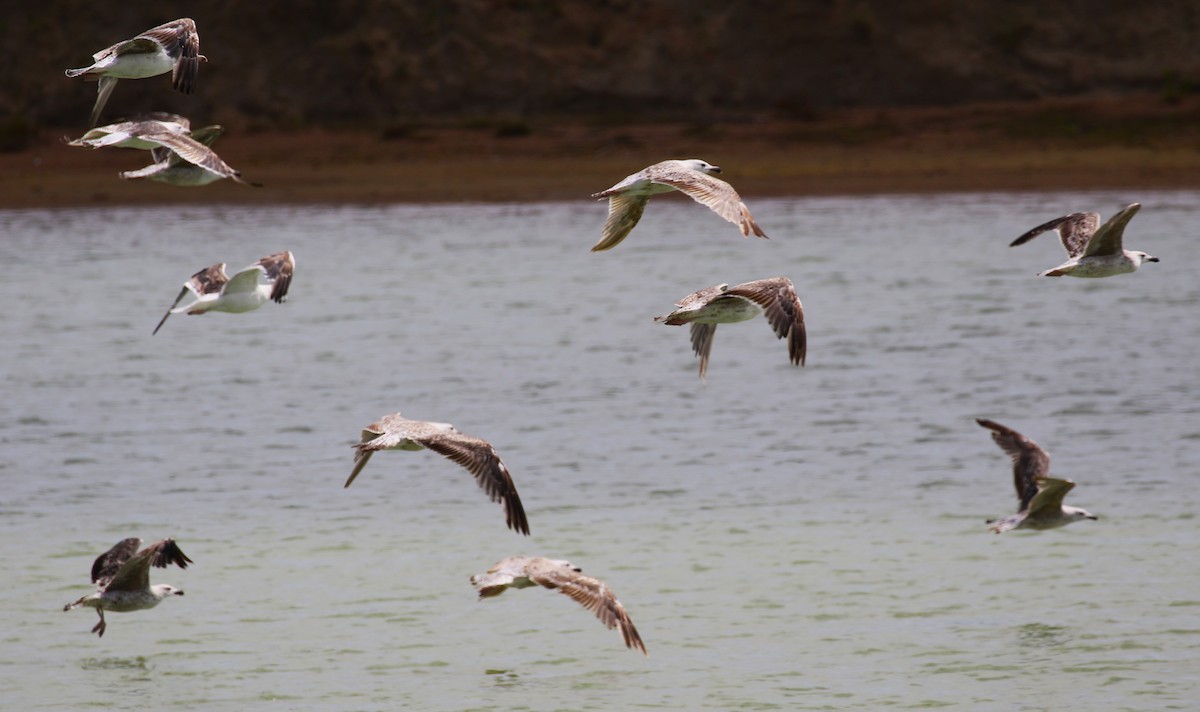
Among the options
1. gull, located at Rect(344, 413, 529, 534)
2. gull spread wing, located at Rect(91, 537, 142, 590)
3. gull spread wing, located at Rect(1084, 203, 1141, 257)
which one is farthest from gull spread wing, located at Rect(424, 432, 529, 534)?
gull spread wing, located at Rect(1084, 203, 1141, 257)

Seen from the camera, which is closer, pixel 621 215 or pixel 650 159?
pixel 621 215

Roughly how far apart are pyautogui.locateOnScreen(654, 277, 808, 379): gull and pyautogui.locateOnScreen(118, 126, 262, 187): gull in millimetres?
2402

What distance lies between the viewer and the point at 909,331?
25.3 metres

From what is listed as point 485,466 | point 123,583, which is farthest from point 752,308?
point 123,583

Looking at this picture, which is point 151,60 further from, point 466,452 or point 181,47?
point 466,452

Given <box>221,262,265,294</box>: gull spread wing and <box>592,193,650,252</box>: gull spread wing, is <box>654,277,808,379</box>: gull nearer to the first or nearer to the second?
<box>592,193,650,252</box>: gull spread wing

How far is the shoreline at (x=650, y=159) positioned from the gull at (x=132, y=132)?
24.4 metres

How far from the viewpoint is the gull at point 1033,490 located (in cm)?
1204

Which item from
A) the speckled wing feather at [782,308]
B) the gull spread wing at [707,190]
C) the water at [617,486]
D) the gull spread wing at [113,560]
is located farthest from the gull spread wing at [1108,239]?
the gull spread wing at [113,560]

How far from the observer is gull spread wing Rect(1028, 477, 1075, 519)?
38.9 ft

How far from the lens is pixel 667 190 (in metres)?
9.77

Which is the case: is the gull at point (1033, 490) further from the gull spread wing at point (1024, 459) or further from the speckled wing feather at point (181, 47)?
the speckled wing feather at point (181, 47)

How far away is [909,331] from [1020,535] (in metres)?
10.6

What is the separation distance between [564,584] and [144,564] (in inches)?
124
